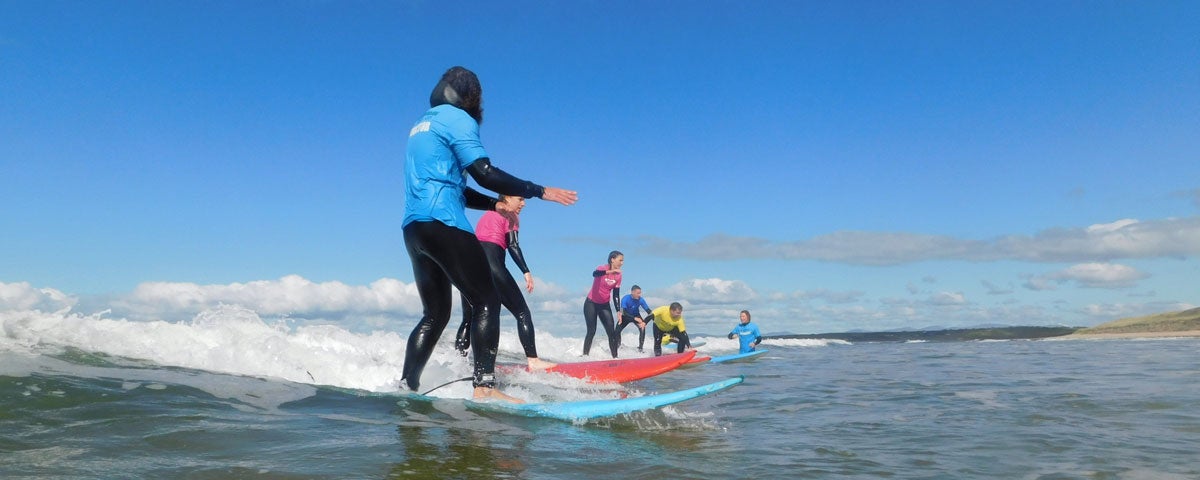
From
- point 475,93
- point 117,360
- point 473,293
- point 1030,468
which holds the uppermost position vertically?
point 475,93

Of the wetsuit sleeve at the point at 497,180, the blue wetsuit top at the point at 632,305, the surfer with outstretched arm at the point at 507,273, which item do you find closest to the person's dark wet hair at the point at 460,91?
the wetsuit sleeve at the point at 497,180

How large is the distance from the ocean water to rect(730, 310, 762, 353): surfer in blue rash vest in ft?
29.3

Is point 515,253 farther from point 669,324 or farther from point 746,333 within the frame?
point 746,333

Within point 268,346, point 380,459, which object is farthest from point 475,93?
point 268,346

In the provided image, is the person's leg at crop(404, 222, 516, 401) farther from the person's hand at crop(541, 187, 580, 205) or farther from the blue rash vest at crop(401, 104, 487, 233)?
the person's hand at crop(541, 187, 580, 205)

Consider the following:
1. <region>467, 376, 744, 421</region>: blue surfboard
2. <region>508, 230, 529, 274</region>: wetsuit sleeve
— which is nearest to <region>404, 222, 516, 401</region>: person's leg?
<region>467, 376, 744, 421</region>: blue surfboard

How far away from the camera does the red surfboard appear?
696 cm

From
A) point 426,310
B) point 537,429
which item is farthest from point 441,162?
point 537,429

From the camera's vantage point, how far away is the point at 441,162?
13.3 ft

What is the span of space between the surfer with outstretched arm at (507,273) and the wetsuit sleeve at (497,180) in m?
1.48

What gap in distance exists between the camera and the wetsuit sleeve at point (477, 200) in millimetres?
4602

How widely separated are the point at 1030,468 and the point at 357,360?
19.0 ft

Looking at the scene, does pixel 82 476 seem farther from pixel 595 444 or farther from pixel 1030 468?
pixel 1030 468

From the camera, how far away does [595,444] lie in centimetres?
336
